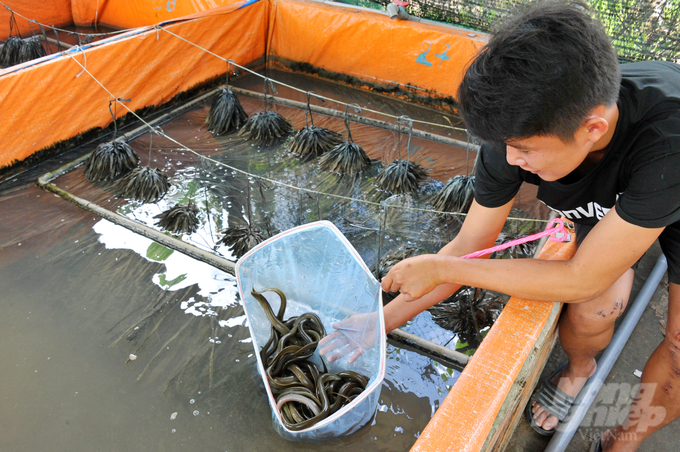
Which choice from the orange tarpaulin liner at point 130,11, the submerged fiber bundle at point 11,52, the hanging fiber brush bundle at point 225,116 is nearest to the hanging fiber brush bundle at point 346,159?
the hanging fiber brush bundle at point 225,116

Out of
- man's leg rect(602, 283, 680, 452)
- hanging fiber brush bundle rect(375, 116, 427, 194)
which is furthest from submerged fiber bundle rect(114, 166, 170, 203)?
man's leg rect(602, 283, 680, 452)

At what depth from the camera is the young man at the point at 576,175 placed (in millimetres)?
919

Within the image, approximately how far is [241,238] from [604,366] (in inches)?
72.4

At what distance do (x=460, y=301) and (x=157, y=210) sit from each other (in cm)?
194

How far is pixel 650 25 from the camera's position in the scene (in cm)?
363

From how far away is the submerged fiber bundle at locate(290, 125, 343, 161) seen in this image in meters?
3.51

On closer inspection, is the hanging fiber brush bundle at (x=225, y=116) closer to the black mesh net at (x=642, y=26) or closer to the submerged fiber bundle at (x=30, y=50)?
the black mesh net at (x=642, y=26)

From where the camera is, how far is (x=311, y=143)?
3.51 m

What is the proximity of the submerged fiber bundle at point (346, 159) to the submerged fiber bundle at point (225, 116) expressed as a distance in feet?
3.24

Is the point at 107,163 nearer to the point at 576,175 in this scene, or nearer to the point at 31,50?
the point at 576,175

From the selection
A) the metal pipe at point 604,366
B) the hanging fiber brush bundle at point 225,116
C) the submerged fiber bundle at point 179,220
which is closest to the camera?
the metal pipe at point 604,366

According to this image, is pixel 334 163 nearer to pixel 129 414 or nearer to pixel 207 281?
pixel 207 281

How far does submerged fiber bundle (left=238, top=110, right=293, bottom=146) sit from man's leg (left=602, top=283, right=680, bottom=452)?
2.91 m

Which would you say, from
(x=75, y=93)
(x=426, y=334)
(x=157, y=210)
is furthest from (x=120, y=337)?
(x=75, y=93)
